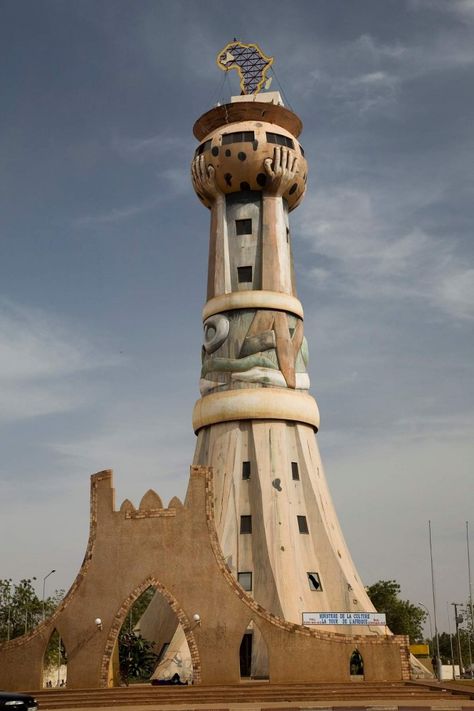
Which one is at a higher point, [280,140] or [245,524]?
[280,140]

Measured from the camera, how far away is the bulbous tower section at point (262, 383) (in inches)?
1382

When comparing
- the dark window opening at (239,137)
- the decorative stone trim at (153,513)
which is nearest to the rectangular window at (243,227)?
the dark window opening at (239,137)

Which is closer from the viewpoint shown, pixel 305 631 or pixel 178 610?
pixel 305 631

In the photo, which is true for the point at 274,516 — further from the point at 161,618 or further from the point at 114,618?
the point at 114,618

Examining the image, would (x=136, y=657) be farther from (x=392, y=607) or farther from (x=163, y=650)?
(x=392, y=607)

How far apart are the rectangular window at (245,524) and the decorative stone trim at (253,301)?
Answer: 30.6 feet

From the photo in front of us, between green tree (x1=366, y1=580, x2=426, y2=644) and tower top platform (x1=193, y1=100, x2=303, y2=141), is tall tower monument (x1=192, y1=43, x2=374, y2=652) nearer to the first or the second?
tower top platform (x1=193, y1=100, x2=303, y2=141)

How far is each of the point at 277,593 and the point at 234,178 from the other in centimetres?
1857

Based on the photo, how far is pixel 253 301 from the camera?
39219 millimetres

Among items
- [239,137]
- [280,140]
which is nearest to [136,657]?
[239,137]

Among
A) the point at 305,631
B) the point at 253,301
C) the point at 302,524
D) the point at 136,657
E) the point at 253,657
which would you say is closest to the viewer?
the point at 305,631

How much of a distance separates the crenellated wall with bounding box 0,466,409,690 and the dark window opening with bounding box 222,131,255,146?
17.9 meters

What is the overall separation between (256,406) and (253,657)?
10.2 meters

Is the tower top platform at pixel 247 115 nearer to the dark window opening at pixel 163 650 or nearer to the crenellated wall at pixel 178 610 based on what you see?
the crenellated wall at pixel 178 610
